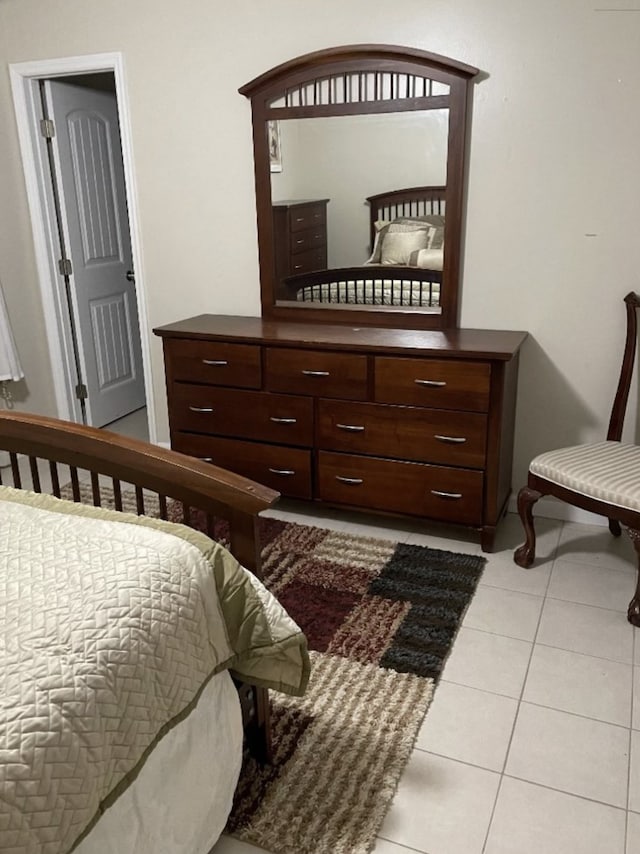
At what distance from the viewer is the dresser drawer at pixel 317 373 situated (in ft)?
9.66

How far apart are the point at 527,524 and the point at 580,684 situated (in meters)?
0.74

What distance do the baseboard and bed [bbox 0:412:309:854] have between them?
6.25 feet

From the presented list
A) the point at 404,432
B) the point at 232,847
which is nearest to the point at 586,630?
the point at 404,432

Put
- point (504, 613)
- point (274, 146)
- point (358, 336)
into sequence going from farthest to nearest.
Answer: point (274, 146) < point (358, 336) < point (504, 613)

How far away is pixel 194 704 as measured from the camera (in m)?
1.43

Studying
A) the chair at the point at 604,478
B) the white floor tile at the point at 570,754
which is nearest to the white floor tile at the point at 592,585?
the chair at the point at 604,478

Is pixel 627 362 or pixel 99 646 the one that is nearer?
pixel 99 646

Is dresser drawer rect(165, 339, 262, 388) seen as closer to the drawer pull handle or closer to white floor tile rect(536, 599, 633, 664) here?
the drawer pull handle

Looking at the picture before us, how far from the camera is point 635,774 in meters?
1.83

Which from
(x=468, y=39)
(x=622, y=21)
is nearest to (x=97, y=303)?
(x=468, y=39)

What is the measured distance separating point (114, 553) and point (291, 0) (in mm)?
2721

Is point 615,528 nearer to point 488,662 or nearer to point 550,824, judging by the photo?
point 488,662

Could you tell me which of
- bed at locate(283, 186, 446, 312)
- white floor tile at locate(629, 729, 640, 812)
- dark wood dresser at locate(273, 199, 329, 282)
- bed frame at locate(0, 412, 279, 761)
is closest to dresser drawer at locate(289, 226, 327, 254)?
dark wood dresser at locate(273, 199, 329, 282)

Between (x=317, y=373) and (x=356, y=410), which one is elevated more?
(x=317, y=373)
